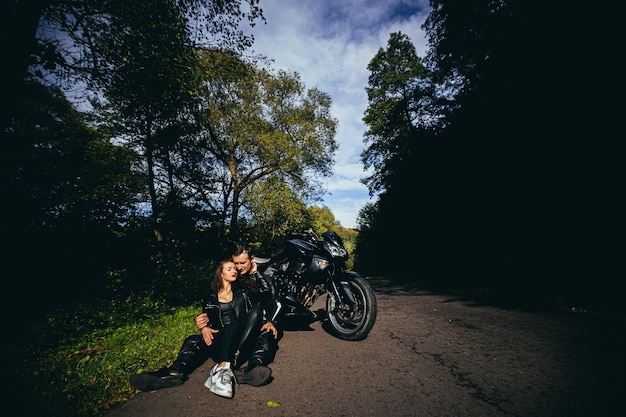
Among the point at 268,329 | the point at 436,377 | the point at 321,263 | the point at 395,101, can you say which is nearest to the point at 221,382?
the point at 268,329

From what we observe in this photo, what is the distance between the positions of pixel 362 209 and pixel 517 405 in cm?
2699

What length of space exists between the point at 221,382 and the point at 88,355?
276 centimetres

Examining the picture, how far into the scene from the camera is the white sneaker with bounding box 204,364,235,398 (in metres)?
2.21

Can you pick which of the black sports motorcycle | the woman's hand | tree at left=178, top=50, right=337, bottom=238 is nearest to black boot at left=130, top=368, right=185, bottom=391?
the woman's hand

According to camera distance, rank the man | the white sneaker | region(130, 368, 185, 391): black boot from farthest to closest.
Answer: the man
region(130, 368, 185, 391): black boot
the white sneaker

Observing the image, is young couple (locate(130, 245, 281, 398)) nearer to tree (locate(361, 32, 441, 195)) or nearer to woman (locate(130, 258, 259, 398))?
woman (locate(130, 258, 259, 398))

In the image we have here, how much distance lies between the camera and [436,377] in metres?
2.38

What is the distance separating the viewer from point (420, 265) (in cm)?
1554

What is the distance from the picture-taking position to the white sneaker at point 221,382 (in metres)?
2.21

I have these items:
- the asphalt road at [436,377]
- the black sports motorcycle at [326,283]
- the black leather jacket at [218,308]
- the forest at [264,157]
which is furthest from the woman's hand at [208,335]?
the forest at [264,157]

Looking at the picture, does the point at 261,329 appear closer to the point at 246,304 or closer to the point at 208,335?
the point at 246,304

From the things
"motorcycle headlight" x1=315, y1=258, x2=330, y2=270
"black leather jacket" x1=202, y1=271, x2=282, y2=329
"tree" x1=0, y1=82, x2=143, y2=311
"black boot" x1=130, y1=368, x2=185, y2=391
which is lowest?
"black boot" x1=130, y1=368, x2=185, y2=391

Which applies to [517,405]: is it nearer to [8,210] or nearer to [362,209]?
[8,210]

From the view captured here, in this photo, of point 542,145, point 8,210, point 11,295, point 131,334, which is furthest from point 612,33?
point 8,210
